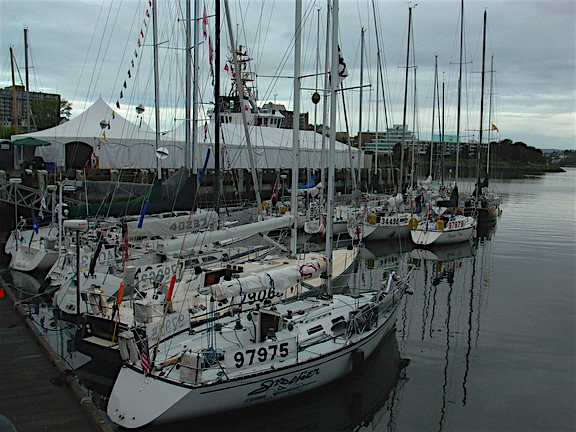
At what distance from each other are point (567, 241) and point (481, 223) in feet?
29.5

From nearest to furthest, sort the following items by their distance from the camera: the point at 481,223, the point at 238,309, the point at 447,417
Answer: the point at 447,417 < the point at 238,309 < the point at 481,223

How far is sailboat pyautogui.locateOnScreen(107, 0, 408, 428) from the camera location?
9.20 m

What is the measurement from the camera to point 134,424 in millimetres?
8945

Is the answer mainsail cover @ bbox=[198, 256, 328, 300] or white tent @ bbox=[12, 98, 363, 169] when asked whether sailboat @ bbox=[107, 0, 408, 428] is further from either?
white tent @ bbox=[12, 98, 363, 169]

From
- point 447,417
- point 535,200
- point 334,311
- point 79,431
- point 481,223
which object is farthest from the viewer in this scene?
point 535,200

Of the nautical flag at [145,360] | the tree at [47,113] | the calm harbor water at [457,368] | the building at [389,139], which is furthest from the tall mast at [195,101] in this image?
the tree at [47,113]

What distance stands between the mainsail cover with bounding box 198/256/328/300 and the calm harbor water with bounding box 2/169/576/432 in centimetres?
277

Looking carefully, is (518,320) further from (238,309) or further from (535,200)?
(535,200)

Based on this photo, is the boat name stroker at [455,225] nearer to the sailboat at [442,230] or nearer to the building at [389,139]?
the sailboat at [442,230]

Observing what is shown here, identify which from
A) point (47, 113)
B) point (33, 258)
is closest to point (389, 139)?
point (33, 258)

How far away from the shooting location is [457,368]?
1394cm

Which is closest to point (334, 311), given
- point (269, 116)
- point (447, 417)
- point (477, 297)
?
point (447, 417)

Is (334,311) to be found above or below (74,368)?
above

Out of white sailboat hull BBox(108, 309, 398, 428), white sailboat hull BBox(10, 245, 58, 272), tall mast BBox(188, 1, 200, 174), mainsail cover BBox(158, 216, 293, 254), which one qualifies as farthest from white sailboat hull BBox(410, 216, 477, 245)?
white sailboat hull BBox(108, 309, 398, 428)
